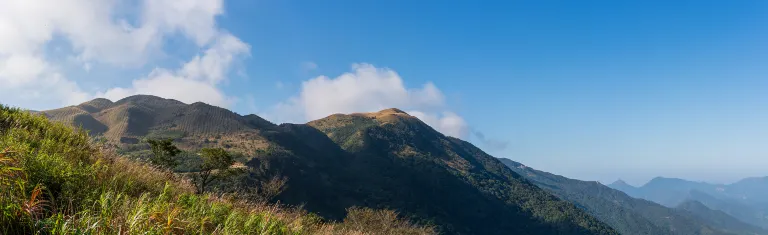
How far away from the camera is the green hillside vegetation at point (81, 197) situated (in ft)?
14.0

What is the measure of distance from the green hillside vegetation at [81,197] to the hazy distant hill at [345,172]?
94.1 m

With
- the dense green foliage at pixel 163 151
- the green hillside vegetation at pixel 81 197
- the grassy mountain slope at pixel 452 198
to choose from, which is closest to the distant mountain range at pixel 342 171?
the grassy mountain slope at pixel 452 198

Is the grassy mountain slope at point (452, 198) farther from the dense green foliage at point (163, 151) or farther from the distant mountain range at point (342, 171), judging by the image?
the dense green foliage at point (163, 151)

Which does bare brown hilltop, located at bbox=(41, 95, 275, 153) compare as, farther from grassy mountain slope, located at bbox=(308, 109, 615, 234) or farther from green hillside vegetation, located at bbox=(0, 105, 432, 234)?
green hillside vegetation, located at bbox=(0, 105, 432, 234)

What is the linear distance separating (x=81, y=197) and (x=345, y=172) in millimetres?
144404

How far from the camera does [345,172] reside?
148375 mm

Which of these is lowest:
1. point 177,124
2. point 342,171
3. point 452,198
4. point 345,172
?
point 452,198

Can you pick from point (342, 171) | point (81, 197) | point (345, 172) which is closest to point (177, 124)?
point (342, 171)

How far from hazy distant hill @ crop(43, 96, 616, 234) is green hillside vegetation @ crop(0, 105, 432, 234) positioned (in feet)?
309

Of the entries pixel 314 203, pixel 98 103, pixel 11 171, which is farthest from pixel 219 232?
pixel 98 103

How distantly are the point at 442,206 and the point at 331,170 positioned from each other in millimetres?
42950

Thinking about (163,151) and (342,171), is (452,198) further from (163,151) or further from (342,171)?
(163,151)

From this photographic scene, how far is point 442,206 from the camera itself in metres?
144


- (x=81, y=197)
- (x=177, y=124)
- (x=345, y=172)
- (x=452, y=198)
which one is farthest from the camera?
(x=452, y=198)
